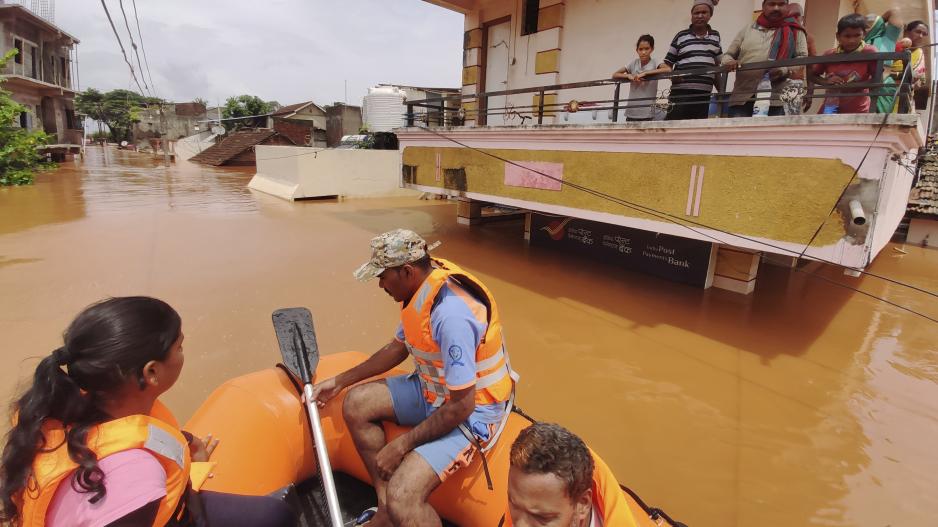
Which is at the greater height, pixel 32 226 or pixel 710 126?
pixel 710 126

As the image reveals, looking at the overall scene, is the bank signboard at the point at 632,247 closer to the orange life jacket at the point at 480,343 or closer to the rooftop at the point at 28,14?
the orange life jacket at the point at 480,343

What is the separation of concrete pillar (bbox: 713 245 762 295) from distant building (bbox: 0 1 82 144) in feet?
101

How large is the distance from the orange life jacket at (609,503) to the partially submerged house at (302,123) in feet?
101

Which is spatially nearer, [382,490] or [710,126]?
[382,490]

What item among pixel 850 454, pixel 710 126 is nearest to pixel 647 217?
pixel 710 126

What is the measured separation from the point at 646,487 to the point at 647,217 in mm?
3451

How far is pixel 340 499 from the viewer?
106 inches

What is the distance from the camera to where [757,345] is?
5.36 metres

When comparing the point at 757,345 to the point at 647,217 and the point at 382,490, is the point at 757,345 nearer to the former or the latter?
the point at 647,217

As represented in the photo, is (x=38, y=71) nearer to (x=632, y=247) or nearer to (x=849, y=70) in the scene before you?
(x=632, y=247)

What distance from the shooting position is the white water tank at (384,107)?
81.1 ft

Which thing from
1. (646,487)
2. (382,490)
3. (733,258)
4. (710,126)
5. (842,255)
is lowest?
(646,487)

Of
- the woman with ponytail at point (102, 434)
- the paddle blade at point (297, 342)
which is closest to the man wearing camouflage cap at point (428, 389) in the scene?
the paddle blade at point (297, 342)

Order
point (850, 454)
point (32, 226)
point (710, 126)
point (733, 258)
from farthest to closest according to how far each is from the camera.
→ point (32, 226) → point (733, 258) → point (710, 126) → point (850, 454)
